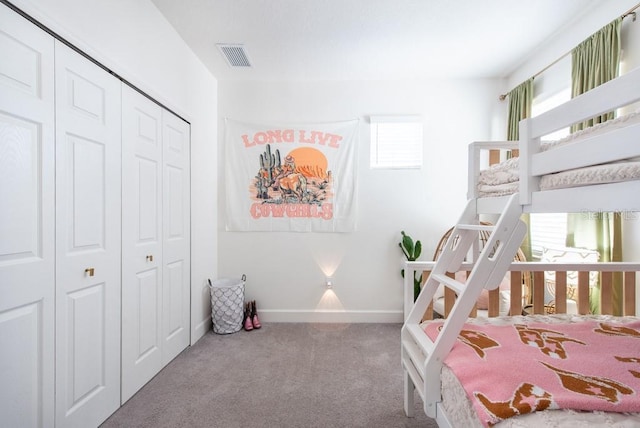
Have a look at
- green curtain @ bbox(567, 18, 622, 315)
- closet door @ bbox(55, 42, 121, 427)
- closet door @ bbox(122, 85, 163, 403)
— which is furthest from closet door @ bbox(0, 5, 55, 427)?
green curtain @ bbox(567, 18, 622, 315)

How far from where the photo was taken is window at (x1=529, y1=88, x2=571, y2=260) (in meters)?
2.38

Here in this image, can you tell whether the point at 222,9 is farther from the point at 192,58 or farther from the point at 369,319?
the point at 369,319

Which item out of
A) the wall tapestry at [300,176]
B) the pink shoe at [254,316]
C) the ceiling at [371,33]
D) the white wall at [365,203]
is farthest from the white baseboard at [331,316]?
the ceiling at [371,33]

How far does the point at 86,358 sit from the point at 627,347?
2.53 meters

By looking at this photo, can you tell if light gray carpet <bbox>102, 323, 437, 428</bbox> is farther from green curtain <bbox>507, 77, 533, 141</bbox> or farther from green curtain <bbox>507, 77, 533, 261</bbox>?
green curtain <bbox>507, 77, 533, 141</bbox>

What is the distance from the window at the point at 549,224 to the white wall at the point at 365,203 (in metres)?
0.61

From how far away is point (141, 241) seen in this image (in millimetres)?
1954

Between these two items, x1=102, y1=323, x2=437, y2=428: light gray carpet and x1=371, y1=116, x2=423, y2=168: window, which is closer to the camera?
x1=102, y1=323, x2=437, y2=428: light gray carpet

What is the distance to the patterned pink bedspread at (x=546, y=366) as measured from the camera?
0.88 metres

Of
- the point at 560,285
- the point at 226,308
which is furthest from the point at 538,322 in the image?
the point at 226,308

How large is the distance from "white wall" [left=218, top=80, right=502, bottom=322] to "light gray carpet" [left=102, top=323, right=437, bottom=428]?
0.46 m

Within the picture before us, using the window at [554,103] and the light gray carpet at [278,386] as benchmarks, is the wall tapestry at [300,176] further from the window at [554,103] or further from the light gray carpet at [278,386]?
the window at [554,103]

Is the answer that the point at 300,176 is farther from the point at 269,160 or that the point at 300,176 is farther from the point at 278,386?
the point at 278,386

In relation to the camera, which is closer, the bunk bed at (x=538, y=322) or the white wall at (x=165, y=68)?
the bunk bed at (x=538, y=322)
